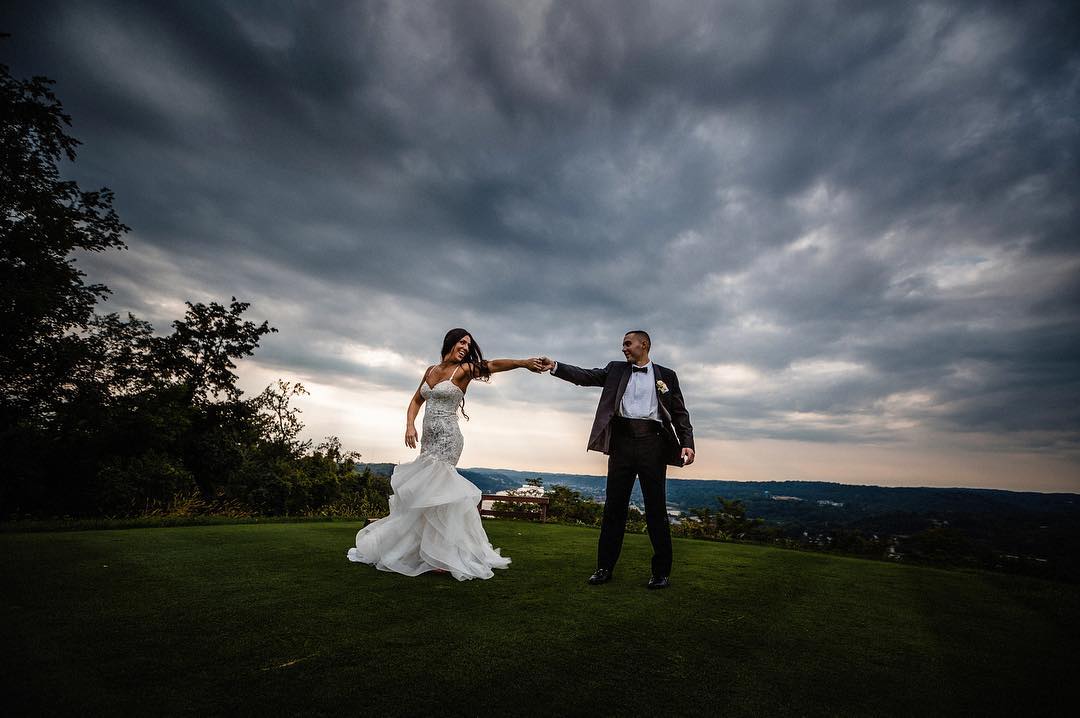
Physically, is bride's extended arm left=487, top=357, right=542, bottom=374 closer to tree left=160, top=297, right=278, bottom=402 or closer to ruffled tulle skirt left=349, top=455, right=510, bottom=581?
ruffled tulle skirt left=349, top=455, right=510, bottom=581

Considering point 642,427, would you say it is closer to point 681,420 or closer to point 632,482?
point 681,420

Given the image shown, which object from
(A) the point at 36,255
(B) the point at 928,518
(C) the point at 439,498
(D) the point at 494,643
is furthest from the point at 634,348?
(B) the point at 928,518

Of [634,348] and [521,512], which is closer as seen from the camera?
[634,348]

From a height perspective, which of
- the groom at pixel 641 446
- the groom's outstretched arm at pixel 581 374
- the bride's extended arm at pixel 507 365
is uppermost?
the bride's extended arm at pixel 507 365

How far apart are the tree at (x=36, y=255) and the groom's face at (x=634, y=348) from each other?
17.9 m

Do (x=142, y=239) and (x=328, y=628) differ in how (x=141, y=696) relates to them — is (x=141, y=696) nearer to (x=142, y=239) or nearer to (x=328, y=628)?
(x=328, y=628)

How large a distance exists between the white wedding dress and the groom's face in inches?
80.3

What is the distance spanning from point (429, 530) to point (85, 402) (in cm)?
1656

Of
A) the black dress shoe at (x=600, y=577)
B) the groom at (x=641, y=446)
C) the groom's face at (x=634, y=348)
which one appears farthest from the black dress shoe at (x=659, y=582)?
the groom's face at (x=634, y=348)

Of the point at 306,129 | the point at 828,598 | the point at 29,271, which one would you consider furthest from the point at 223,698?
the point at 29,271

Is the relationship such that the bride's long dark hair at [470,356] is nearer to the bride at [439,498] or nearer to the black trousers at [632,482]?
the bride at [439,498]

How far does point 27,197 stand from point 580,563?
66.8 feet

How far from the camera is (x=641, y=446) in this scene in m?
4.35

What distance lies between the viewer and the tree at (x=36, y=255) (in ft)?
43.4
